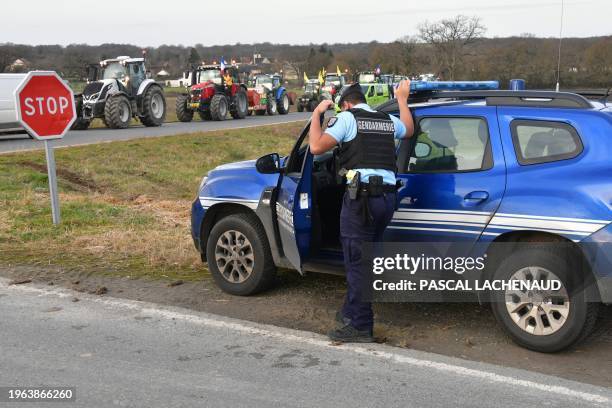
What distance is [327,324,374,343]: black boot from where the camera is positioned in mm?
4777

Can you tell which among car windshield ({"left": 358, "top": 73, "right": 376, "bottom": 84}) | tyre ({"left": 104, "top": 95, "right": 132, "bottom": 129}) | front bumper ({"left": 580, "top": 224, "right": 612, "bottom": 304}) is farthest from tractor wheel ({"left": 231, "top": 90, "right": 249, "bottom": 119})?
front bumper ({"left": 580, "top": 224, "right": 612, "bottom": 304})

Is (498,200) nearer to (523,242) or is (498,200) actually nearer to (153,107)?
(523,242)

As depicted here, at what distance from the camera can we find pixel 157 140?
61.4ft

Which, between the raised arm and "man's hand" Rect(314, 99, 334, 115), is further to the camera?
the raised arm

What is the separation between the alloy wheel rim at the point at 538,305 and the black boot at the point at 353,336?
3.25 ft

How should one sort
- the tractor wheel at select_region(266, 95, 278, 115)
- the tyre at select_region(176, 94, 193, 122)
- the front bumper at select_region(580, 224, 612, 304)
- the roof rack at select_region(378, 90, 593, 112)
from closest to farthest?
the front bumper at select_region(580, 224, 612, 304) → the roof rack at select_region(378, 90, 593, 112) → the tyre at select_region(176, 94, 193, 122) → the tractor wheel at select_region(266, 95, 278, 115)

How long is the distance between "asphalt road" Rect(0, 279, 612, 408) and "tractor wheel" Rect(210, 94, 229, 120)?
77.8ft

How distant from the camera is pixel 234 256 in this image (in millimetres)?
5926

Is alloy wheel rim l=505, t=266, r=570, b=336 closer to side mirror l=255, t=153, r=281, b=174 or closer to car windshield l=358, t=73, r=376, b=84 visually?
side mirror l=255, t=153, r=281, b=174

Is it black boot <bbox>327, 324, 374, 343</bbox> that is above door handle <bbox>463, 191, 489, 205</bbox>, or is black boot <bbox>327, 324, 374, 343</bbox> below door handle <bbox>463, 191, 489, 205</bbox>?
below

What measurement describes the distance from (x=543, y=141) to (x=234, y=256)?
9.19ft

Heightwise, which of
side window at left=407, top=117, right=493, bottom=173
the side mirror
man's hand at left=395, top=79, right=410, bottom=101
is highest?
man's hand at left=395, top=79, right=410, bottom=101

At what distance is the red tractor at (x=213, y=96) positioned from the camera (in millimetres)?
28609

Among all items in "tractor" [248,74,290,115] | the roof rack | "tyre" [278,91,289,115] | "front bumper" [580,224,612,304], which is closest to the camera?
"front bumper" [580,224,612,304]
